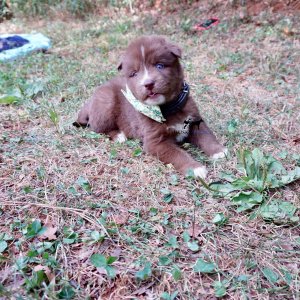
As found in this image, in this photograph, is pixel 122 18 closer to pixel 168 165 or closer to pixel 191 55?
pixel 191 55

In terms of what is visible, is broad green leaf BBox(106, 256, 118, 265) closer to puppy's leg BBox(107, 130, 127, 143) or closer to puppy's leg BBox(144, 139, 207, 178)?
puppy's leg BBox(144, 139, 207, 178)

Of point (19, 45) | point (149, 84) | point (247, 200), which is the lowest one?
point (19, 45)

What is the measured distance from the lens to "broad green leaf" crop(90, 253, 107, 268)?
6.63 feet

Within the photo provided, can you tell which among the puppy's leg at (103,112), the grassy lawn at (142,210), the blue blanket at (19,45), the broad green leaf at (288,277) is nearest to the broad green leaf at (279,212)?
the grassy lawn at (142,210)

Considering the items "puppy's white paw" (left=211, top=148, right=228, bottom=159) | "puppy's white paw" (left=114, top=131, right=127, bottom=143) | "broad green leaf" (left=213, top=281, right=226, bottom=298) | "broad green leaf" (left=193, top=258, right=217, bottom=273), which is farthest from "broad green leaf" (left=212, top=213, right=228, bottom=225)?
"puppy's white paw" (left=114, top=131, right=127, bottom=143)

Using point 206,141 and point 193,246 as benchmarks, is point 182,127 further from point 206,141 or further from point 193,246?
point 193,246

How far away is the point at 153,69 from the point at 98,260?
161 centimetres

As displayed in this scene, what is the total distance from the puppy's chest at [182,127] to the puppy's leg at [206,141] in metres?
0.05

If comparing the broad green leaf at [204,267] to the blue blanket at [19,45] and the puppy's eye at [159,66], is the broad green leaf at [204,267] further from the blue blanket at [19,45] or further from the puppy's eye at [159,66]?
the blue blanket at [19,45]

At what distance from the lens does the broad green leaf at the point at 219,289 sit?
1.86 meters

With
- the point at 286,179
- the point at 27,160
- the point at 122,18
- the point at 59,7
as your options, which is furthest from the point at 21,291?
the point at 59,7

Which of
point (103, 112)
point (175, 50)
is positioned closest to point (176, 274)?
point (175, 50)

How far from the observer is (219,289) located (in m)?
1.88

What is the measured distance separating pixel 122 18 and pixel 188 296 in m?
8.76
